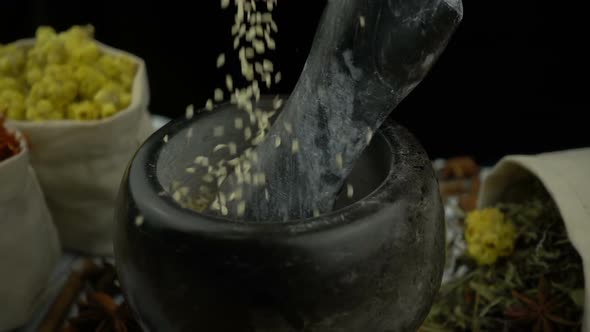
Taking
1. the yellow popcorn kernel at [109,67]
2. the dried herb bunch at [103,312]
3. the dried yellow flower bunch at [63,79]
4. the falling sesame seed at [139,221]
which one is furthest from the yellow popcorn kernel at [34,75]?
the falling sesame seed at [139,221]

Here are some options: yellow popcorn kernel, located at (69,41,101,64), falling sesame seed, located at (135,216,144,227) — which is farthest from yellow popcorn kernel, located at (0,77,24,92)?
falling sesame seed, located at (135,216,144,227)

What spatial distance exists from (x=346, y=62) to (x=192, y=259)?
0.84ft

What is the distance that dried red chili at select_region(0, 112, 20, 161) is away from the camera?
1057 millimetres

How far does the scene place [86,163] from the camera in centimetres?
120

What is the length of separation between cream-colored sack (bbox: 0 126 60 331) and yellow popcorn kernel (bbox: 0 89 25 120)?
4.1 inches

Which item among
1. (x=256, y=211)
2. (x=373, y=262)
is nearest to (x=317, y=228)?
(x=373, y=262)

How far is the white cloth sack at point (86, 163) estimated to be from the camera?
1150mm

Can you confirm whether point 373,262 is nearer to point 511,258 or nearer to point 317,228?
point 317,228

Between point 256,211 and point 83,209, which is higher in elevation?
point 256,211

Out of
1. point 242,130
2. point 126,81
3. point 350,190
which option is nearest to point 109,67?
point 126,81

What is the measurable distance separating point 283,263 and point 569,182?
48cm

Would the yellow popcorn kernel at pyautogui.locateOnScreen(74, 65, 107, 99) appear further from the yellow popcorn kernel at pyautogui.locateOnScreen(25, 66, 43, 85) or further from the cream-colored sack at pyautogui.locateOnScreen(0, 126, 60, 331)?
the cream-colored sack at pyautogui.locateOnScreen(0, 126, 60, 331)

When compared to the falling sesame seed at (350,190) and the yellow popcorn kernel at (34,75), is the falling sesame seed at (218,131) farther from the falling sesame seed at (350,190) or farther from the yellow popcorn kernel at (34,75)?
the yellow popcorn kernel at (34,75)

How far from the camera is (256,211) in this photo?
33.2 inches
